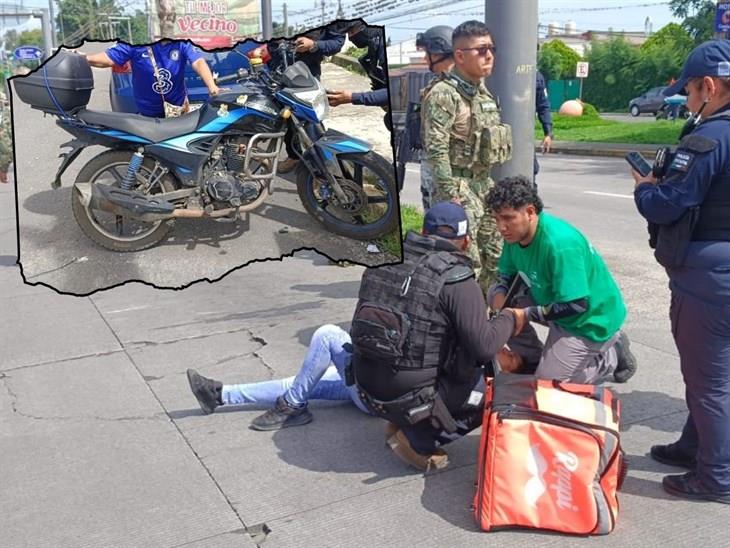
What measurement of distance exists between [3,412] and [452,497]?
255cm

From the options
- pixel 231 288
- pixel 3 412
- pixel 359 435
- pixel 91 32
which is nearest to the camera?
pixel 91 32

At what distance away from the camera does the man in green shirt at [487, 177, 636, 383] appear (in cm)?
355

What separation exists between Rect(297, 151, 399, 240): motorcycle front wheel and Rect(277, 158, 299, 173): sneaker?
0.03 feet

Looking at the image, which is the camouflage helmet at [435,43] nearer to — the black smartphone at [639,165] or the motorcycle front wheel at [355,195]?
the black smartphone at [639,165]

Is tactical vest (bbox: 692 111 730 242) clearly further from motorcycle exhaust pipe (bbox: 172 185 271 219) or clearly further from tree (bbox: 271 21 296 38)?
motorcycle exhaust pipe (bbox: 172 185 271 219)

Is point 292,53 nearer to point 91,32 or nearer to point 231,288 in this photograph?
point 91,32

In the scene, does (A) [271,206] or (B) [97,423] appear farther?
(B) [97,423]

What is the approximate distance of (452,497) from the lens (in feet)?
11.7

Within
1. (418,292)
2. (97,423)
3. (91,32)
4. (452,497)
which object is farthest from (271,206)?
(97,423)

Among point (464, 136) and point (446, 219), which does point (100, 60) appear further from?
point (464, 136)

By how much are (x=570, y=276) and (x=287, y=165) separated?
8.81ft

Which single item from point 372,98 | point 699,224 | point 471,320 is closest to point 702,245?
point 699,224

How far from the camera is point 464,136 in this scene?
14.6 feet

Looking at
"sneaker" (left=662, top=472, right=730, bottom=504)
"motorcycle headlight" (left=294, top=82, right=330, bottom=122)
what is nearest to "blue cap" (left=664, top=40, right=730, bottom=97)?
"sneaker" (left=662, top=472, right=730, bottom=504)
